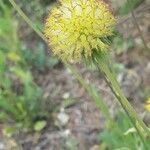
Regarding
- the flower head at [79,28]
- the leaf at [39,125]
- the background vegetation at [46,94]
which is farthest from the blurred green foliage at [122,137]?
the flower head at [79,28]

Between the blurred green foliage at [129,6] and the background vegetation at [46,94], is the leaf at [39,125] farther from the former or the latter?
the blurred green foliage at [129,6]

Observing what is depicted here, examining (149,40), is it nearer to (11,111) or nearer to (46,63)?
(46,63)

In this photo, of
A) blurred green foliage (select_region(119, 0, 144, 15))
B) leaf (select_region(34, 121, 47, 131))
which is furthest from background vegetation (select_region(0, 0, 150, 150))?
blurred green foliage (select_region(119, 0, 144, 15))

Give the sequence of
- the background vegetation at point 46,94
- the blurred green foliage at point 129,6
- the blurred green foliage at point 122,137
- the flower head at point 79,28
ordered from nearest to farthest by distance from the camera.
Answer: the flower head at point 79,28, the blurred green foliage at point 129,6, the blurred green foliage at point 122,137, the background vegetation at point 46,94

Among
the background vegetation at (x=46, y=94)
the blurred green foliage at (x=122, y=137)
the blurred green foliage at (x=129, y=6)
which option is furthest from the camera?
the background vegetation at (x=46, y=94)

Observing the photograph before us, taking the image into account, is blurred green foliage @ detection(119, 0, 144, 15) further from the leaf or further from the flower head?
the leaf

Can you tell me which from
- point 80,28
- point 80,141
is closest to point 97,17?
point 80,28

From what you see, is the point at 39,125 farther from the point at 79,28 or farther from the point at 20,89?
the point at 79,28

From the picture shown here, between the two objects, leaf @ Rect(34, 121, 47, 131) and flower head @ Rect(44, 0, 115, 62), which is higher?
flower head @ Rect(44, 0, 115, 62)

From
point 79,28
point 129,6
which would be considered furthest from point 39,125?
point 79,28

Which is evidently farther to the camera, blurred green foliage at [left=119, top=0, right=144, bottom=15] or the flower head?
blurred green foliage at [left=119, top=0, right=144, bottom=15]
